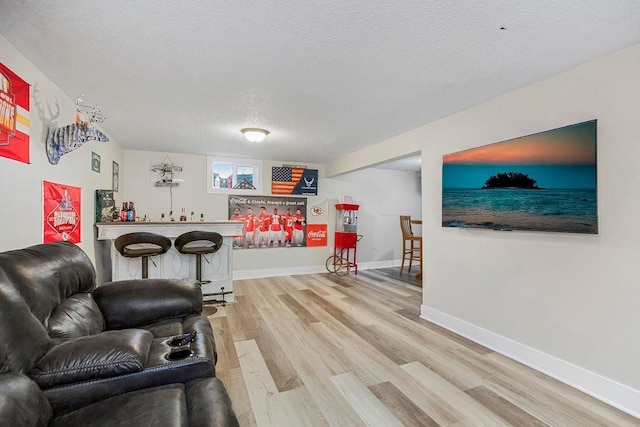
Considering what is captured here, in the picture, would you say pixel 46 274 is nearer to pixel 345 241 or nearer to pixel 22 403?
pixel 22 403


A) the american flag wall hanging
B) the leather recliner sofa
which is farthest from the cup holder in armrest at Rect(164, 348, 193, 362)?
the american flag wall hanging

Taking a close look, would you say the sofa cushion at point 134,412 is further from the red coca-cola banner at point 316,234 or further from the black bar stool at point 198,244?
the red coca-cola banner at point 316,234

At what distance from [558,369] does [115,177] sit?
17.8 ft

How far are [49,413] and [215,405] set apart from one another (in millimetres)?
574

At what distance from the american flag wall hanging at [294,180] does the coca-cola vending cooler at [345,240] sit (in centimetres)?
70

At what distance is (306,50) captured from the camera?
6.23ft

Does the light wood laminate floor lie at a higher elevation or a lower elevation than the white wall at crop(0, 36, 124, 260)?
lower

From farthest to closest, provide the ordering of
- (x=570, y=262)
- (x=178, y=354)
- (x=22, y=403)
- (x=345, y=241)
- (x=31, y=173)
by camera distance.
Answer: (x=345, y=241) < (x=570, y=262) < (x=31, y=173) < (x=178, y=354) < (x=22, y=403)

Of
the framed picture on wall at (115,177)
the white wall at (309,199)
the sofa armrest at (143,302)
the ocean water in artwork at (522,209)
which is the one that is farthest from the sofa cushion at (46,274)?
the white wall at (309,199)

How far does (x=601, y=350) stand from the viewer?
201 centimetres

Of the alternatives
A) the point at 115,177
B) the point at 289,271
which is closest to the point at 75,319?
the point at 115,177

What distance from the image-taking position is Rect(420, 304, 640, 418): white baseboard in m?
1.87

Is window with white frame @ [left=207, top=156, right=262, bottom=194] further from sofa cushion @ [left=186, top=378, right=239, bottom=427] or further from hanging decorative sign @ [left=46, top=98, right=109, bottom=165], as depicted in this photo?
sofa cushion @ [left=186, top=378, right=239, bottom=427]

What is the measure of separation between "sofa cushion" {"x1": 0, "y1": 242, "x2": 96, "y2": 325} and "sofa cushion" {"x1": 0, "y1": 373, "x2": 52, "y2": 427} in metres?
0.43
